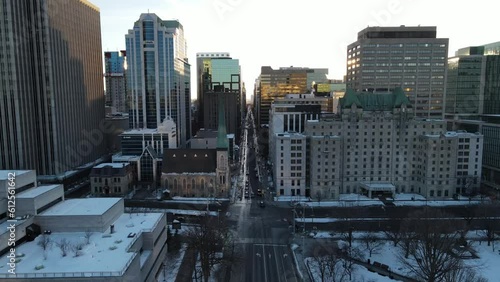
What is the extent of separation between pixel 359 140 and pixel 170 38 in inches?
3519

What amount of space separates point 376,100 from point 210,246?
7066cm

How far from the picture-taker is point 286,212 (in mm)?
86312

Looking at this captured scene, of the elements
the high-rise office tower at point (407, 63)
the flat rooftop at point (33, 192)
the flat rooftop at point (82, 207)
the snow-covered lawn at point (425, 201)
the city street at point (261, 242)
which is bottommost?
the city street at point (261, 242)

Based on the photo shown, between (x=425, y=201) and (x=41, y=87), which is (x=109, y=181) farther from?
(x=425, y=201)

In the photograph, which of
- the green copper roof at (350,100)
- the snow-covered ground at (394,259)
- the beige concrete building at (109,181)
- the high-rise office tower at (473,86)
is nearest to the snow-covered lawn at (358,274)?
the snow-covered ground at (394,259)

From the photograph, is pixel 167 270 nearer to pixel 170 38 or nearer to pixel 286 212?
pixel 286 212

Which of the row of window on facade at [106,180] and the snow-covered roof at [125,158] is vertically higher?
the snow-covered roof at [125,158]

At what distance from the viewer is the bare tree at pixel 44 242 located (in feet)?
159

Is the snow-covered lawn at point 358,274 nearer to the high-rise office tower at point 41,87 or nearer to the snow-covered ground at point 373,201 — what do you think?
the snow-covered ground at point 373,201

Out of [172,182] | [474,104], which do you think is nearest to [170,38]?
[172,182]

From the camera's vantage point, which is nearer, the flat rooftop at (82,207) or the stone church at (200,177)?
the flat rooftop at (82,207)

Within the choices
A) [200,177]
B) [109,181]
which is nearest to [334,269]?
[200,177]

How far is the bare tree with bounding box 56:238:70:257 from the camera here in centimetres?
4644

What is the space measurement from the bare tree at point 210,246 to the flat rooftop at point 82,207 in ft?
49.3
